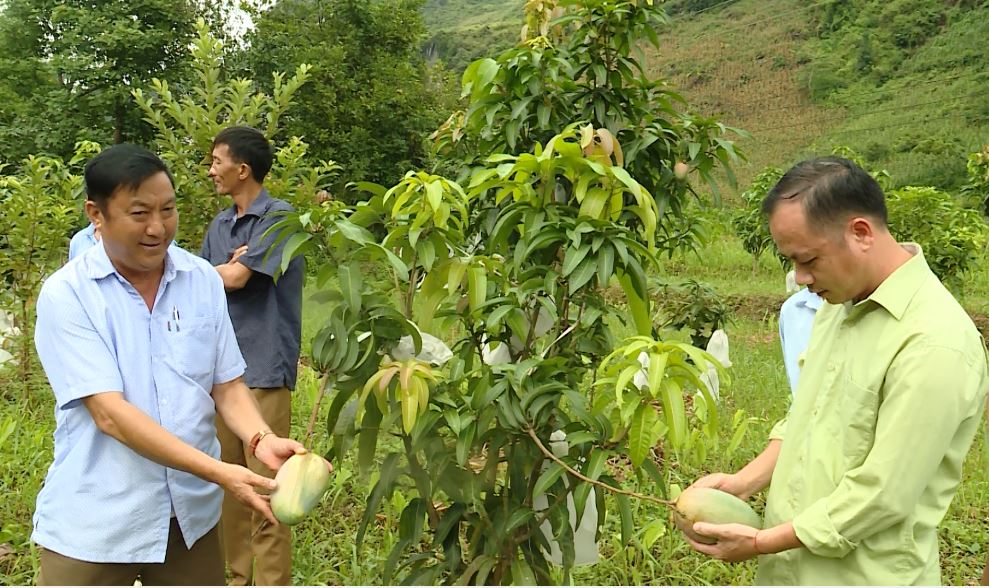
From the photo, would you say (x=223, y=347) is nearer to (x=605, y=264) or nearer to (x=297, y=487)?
(x=297, y=487)

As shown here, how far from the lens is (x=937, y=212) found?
589cm

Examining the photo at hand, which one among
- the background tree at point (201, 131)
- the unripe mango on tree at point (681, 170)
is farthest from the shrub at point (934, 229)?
the unripe mango on tree at point (681, 170)

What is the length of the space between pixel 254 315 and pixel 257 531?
2.10 feet

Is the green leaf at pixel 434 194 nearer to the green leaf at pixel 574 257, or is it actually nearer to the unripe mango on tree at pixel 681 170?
the green leaf at pixel 574 257

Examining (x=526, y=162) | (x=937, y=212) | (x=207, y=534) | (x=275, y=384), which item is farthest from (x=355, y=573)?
(x=937, y=212)

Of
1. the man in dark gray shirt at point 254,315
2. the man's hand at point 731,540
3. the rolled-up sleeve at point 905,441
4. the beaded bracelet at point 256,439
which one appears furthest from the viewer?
the man in dark gray shirt at point 254,315

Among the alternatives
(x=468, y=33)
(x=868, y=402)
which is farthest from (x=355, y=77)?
(x=468, y=33)

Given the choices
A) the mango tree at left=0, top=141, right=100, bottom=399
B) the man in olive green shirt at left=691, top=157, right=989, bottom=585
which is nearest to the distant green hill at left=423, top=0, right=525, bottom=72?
the mango tree at left=0, top=141, right=100, bottom=399

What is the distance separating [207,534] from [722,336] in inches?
57.9

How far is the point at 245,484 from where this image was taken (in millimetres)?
1380

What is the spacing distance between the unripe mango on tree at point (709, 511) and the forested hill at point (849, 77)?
13736 mm

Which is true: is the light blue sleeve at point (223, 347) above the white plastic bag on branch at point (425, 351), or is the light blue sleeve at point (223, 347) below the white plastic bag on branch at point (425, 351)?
above

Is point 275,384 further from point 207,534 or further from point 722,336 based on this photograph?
point 722,336

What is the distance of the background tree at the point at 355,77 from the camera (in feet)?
37.6
